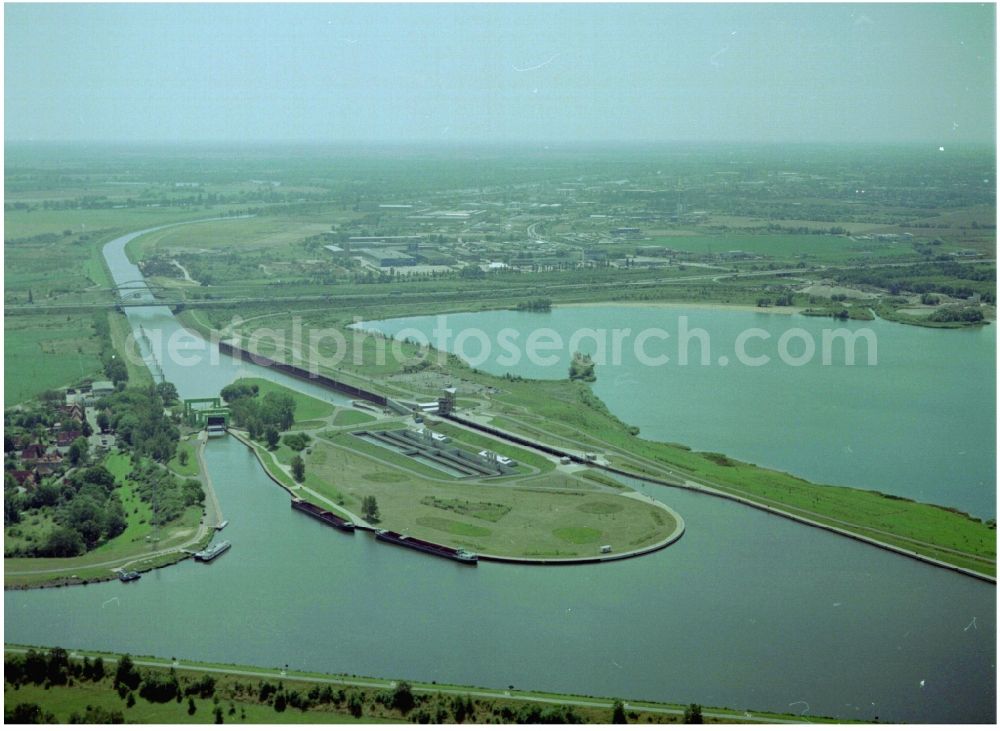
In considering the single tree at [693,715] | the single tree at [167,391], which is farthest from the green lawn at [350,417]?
the single tree at [693,715]

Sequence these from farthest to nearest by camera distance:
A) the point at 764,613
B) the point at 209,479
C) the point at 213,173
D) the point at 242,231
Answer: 1. the point at 213,173
2. the point at 242,231
3. the point at 209,479
4. the point at 764,613

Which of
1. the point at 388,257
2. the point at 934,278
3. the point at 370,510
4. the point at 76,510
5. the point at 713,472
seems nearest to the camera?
the point at 76,510

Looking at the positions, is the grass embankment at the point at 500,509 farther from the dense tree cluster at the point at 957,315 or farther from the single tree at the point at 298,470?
the dense tree cluster at the point at 957,315

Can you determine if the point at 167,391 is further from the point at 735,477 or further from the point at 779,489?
the point at 779,489

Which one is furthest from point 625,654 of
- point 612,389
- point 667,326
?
point 667,326

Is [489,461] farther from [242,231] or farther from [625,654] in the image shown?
[242,231]

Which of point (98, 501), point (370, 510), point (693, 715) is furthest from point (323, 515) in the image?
point (693, 715)
